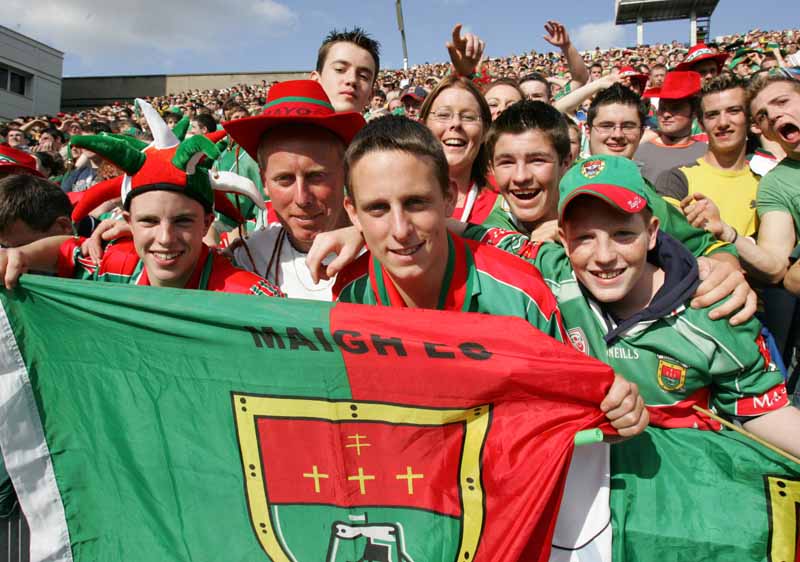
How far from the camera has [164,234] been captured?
2.74m

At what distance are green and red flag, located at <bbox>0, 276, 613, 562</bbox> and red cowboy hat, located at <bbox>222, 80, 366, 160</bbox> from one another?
1.03 m

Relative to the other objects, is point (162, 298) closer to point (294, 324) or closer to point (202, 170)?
point (294, 324)

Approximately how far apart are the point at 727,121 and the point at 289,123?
3.13 metres

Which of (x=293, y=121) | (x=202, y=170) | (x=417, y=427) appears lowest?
(x=417, y=427)

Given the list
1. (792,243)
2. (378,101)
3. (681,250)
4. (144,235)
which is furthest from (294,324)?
(378,101)

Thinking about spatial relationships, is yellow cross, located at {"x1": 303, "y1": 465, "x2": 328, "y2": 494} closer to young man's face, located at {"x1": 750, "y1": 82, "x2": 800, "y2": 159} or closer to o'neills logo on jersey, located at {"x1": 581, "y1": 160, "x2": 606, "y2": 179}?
o'neills logo on jersey, located at {"x1": 581, "y1": 160, "x2": 606, "y2": 179}

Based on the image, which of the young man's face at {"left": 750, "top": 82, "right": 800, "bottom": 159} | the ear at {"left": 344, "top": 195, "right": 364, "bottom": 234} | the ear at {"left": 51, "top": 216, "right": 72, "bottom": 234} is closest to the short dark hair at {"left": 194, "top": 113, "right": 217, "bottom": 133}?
the ear at {"left": 51, "top": 216, "right": 72, "bottom": 234}

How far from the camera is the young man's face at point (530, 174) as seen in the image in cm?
327

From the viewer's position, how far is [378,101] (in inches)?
511

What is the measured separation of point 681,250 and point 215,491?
2106 millimetres

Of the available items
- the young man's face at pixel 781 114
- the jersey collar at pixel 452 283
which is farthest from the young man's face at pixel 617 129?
the jersey collar at pixel 452 283

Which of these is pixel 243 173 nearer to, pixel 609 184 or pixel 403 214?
pixel 403 214

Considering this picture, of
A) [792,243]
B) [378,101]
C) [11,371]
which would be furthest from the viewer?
[378,101]

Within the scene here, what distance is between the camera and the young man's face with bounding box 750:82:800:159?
11.7 ft
